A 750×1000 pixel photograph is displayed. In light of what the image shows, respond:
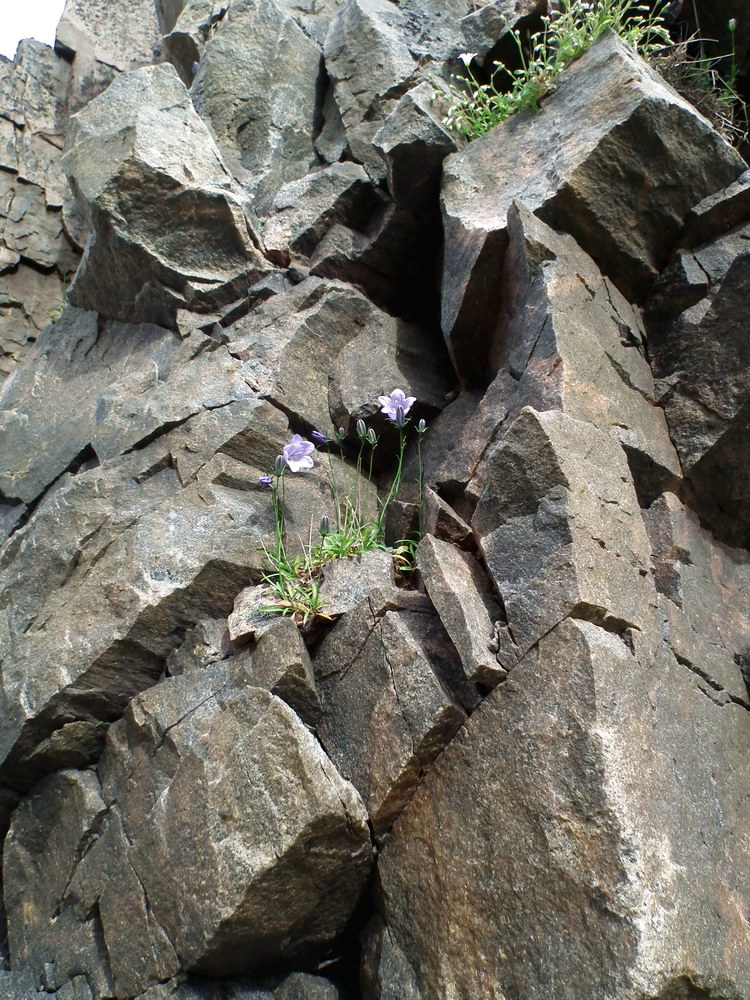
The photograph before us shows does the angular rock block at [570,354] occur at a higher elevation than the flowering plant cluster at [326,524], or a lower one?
higher

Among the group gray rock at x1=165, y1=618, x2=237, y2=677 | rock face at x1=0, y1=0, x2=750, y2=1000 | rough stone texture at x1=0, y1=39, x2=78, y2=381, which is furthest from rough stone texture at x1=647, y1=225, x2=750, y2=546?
rough stone texture at x1=0, y1=39, x2=78, y2=381

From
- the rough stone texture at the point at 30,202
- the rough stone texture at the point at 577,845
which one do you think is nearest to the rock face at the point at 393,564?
the rough stone texture at the point at 577,845

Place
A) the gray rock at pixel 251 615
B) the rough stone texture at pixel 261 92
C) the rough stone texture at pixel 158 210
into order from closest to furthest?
the gray rock at pixel 251 615 → the rough stone texture at pixel 158 210 → the rough stone texture at pixel 261 92

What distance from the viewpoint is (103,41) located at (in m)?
10.3

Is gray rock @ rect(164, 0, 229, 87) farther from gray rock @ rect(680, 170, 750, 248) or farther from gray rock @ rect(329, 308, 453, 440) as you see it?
gray rock @ rect(680, 170, 750, 248)

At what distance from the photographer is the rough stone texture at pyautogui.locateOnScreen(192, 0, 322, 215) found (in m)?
7.04

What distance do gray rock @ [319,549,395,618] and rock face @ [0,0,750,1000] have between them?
0.08 feet

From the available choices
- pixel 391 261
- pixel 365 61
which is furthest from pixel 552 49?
pixel 365 61

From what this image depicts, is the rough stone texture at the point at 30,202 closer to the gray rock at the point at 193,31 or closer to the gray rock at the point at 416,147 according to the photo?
the gray rock at the point at 193,31

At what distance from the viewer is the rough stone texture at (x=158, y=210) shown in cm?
577

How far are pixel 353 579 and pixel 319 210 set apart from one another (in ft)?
11.1

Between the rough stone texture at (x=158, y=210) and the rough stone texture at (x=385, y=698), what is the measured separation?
3176mm

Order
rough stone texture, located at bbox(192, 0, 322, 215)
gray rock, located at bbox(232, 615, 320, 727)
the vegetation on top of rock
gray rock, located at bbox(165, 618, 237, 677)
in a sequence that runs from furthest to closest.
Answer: rough stone texture, located at bbox(192, 0, 322, 215) < the vegetation on top of rock < gray rock, located at bbox(165, 618, 237, 677) < gray rock, located at bbox(232, 615, 320, 727)

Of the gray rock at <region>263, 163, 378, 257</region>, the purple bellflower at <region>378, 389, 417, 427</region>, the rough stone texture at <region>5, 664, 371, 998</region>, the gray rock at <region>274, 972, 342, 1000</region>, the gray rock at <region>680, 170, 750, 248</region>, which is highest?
the gray rock at <region>263, 163, 378, 257</region>
